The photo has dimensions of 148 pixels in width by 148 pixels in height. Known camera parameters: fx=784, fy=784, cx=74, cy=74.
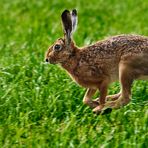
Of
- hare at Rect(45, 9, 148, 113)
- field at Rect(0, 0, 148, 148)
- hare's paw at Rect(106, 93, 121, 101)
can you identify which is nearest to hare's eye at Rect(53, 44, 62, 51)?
hare at Rect(45, 9, 148, 113)

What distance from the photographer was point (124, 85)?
7.08 metres

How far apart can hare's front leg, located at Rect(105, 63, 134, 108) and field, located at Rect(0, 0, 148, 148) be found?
90mm

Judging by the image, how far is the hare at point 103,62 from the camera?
276 inches

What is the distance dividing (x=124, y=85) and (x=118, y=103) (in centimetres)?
27

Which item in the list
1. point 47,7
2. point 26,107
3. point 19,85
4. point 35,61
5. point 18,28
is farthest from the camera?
point 47,7

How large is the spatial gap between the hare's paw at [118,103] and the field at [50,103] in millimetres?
61

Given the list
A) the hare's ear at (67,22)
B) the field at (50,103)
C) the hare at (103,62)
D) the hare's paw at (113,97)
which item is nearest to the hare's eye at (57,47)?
the hare at (103,62)

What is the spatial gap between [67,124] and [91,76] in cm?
58

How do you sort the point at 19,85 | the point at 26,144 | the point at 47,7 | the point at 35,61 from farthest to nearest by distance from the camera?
the point at 47,7 → the point at 35,61 → the point at 19,85 → the point at 26,144

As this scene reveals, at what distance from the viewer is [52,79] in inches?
324

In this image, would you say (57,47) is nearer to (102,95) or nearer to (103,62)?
(103,62)

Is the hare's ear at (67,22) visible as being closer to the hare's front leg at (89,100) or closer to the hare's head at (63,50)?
the hare's head at (63,50)

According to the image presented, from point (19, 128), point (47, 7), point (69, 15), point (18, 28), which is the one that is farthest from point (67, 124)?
point (47, 7)

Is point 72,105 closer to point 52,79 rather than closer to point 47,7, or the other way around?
point 52,79
